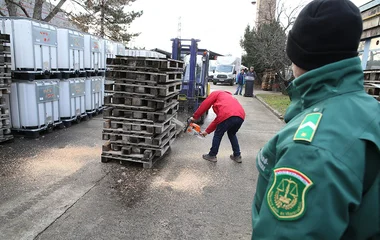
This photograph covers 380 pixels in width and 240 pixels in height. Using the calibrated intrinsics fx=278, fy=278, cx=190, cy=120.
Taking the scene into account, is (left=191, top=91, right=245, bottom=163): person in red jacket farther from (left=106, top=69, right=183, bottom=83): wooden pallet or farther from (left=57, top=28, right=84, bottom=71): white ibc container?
(left=57, top=28, right=84, bottom=71): white ibc container

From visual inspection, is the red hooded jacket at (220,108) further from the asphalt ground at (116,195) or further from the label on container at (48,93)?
the label on container at (48,93)

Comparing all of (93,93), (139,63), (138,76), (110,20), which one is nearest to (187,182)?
(138,76)

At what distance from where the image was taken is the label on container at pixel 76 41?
7.83m

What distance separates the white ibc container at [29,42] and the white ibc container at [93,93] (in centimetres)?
237

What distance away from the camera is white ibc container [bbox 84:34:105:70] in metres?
8.88

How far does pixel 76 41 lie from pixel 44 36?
1344 millimetres

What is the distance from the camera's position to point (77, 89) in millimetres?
8469

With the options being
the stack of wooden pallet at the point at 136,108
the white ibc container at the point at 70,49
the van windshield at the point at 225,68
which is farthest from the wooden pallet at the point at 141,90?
the van windshield at the point at 225,68

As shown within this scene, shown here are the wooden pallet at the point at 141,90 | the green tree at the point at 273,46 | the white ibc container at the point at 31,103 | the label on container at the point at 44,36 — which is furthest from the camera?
the green tree at the point at 273,46

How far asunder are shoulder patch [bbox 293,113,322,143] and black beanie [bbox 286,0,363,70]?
267 millimetres

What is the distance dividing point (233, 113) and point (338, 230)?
4.96 meters

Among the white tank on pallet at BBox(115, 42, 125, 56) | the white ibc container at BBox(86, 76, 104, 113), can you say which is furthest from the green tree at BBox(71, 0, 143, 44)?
the white ibc container at BBox(86, 76, 104, 113)

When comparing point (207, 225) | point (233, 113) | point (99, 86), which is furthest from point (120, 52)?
point (207, 225)

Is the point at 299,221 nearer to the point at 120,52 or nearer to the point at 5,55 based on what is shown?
the point at 5,55
